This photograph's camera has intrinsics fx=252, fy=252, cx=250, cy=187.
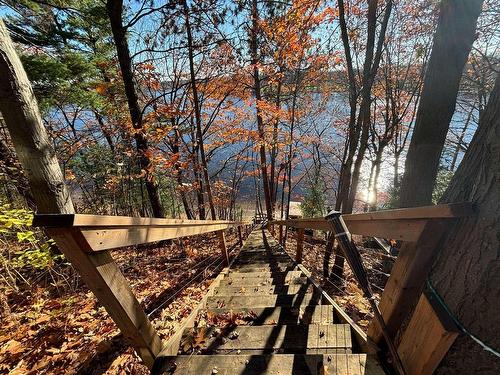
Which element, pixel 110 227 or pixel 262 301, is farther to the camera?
pixel 262 301

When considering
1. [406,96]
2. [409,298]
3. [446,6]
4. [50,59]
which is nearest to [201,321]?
[409,298]

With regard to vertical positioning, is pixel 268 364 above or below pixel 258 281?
above

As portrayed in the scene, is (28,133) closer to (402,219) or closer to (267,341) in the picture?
(267,341)

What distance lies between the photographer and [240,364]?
5.71 ft

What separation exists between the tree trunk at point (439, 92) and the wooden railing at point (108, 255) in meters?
3.78

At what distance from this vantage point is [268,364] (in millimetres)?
1716

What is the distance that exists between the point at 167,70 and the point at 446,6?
1240cm

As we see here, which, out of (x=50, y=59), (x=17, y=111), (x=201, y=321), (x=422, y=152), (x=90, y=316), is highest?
(x=50, y=59)

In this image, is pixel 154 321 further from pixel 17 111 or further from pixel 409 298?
pixel 17 111

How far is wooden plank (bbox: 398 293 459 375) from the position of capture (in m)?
1.00

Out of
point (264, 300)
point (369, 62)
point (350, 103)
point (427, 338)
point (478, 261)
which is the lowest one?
point (264, 300)

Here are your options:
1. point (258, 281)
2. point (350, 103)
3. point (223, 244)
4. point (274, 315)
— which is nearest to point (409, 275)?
point (274, 315)

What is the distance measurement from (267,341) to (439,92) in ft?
12.4

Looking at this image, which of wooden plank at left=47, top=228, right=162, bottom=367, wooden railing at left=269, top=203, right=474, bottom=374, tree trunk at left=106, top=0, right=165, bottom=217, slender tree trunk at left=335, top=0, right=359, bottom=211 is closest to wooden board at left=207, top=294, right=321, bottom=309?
wooden plank at left=47, top=228, right=162, bottom=367
